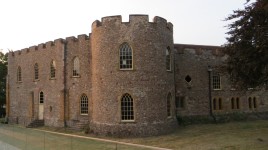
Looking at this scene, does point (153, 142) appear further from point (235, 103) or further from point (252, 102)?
point (252, 102)

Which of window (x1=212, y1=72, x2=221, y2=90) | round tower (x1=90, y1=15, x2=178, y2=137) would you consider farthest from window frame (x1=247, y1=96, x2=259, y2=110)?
round tower (x1=90, y1=15, x2=178, y2=137)

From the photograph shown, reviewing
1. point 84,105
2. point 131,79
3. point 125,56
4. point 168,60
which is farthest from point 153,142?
point 84,105

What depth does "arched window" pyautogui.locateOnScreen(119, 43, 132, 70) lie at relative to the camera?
15258 millimetres

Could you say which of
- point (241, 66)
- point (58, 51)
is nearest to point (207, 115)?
point (241, 66)

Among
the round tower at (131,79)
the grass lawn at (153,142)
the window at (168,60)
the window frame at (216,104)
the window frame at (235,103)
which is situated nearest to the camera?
the grass lawn at (153,142)

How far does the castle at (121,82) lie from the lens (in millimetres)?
15031

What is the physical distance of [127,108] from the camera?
14977 mm

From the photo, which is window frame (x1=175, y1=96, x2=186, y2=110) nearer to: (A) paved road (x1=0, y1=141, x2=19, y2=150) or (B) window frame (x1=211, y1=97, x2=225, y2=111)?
(B) window frame (x1=211, y1=97, x2=225, y2=111)

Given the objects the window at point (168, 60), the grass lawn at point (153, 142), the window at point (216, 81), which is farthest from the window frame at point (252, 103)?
the window at point (168, 60)

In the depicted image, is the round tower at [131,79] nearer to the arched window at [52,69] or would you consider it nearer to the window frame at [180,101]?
the window frame at [180,101]

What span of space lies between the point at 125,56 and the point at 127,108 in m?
3.51

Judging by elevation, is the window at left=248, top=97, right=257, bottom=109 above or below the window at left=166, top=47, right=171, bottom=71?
below

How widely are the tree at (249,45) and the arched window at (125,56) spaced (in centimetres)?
613

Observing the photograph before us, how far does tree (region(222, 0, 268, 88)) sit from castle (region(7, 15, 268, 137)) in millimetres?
1808
